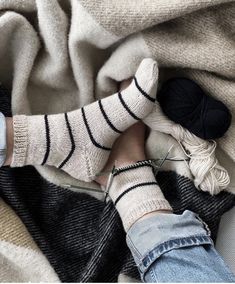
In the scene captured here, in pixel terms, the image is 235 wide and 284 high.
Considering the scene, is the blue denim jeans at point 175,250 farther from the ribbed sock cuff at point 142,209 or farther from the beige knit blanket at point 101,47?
the beige knit blanket at point 101,47

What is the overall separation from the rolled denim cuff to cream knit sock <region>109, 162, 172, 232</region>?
0.02 meters

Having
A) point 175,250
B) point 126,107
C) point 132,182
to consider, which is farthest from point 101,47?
point 175,250

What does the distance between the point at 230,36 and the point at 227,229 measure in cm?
36

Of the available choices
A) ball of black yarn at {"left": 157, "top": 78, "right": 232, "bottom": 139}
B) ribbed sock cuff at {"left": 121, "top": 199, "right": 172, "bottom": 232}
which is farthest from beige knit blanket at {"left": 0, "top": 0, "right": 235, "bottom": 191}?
ribbed sock cuff at {"left": 121, "top": 199, "right": 172, "bottom": 232}

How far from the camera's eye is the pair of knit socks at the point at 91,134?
0.78 meters

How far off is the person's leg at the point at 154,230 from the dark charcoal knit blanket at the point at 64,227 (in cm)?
5

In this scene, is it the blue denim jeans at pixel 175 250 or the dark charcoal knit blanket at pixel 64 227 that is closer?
the blue denim jeans at pixel 175 250

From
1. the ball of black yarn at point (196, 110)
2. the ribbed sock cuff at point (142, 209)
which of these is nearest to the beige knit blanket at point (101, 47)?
the ball of black yarn at point (196, 110)

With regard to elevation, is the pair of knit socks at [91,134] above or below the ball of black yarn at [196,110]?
below

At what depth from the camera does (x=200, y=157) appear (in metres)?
0.84

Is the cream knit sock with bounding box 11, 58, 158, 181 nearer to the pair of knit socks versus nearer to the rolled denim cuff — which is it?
the pair of knit socks

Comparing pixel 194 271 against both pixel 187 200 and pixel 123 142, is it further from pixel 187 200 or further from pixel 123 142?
pixel 123 142

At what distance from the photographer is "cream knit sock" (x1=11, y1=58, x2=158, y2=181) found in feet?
2.57

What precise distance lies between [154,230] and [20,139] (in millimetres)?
268
